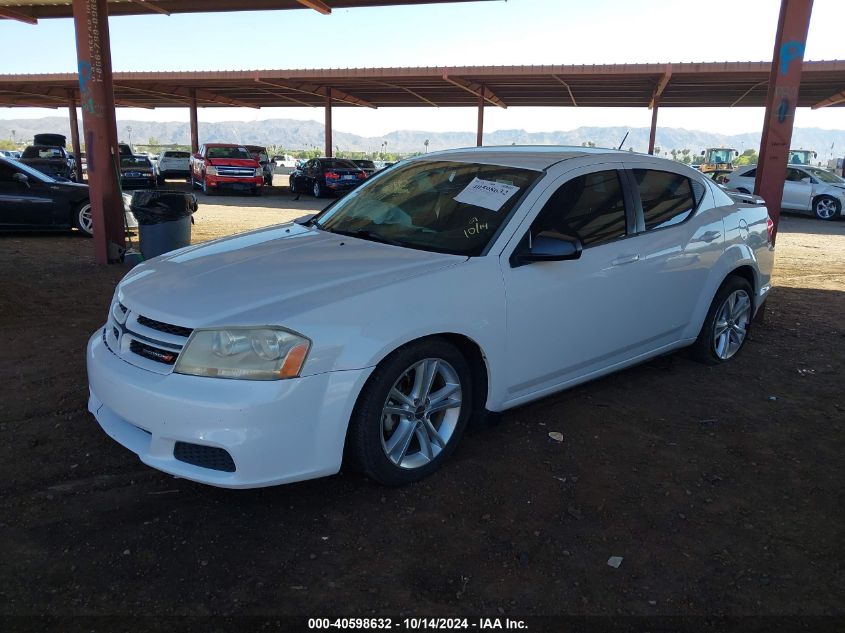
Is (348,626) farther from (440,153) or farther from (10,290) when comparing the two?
(10,290)

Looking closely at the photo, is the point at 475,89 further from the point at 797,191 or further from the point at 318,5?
the point at 318,5

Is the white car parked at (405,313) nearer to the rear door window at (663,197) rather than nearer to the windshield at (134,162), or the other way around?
the rear door window at (663,197)

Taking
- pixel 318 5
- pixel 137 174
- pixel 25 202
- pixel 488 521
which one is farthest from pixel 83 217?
pixel 137 174

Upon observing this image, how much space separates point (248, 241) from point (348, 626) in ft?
7.62

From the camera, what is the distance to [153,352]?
290 cm

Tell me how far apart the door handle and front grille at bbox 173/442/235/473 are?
7.96ft

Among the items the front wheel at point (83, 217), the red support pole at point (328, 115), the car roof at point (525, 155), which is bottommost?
the front wheel at point (83, 217)

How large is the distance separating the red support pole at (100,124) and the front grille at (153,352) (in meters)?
6.53

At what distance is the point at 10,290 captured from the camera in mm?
7055

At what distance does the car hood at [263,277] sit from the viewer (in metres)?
2.80

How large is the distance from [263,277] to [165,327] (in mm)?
496

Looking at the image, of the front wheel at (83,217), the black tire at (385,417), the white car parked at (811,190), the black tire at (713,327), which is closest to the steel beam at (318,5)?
the front wheel at (83,217)

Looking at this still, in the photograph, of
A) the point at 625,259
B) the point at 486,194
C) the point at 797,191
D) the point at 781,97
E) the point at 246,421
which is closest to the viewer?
the point at 246,421

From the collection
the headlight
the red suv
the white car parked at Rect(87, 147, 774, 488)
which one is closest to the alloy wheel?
the white car parked at Rect(87, 147, 774, 488)
